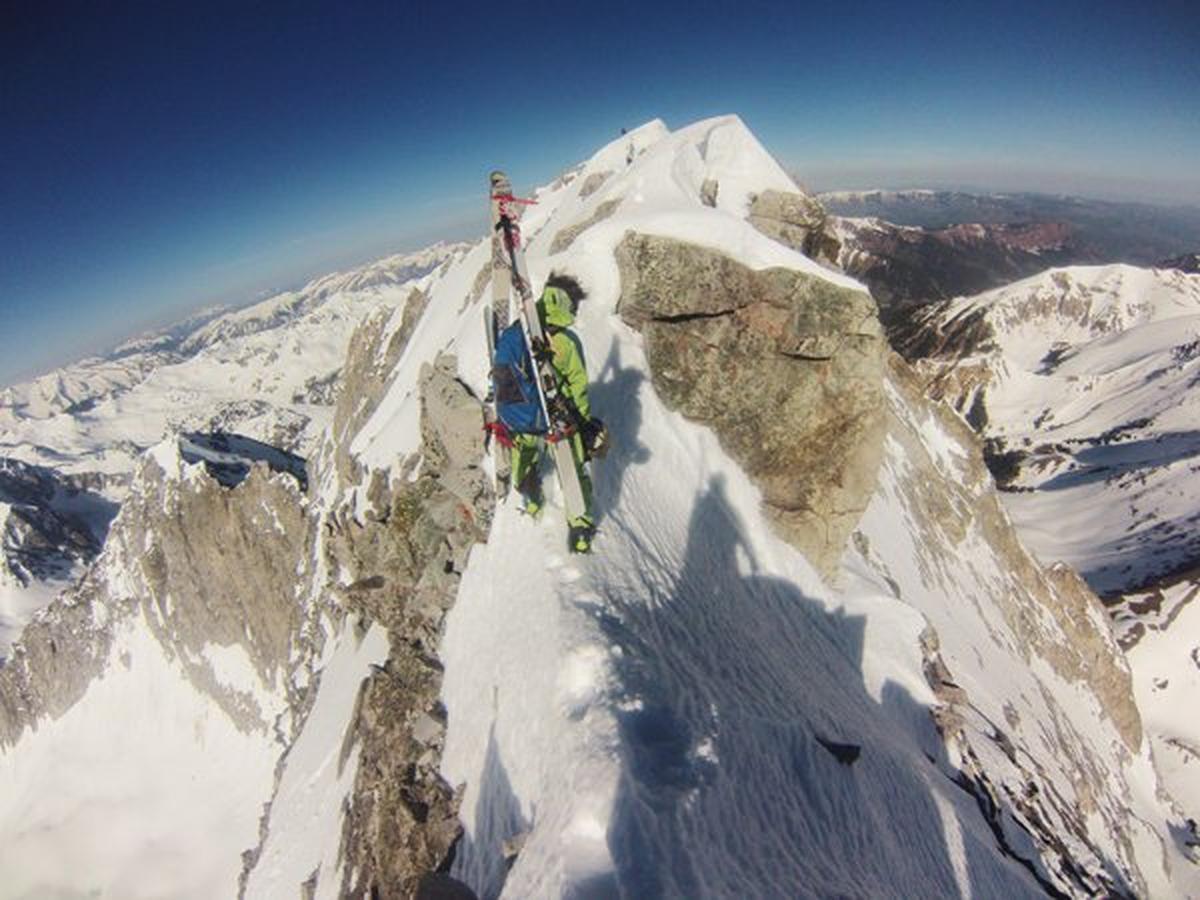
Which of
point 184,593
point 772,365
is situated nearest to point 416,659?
point 772,365

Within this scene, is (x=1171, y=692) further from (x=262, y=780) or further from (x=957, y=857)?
(x=262, y=780)

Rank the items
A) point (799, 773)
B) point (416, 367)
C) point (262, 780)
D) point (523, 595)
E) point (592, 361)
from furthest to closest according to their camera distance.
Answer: point (262, 780) → point (416, 367) → point (592, 361) → point (523, 595) → point (799, 773)

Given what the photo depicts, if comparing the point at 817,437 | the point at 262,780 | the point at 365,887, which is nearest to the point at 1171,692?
the point at 817,437

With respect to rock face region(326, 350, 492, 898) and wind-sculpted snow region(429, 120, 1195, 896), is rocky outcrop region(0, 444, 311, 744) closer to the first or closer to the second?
rock face region(326, 350, 492, 898)

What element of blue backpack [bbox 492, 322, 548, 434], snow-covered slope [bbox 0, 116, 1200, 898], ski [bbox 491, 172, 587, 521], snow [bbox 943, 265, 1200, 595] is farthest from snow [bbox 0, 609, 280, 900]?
snow [bbox 943, 265, 1200, 595]

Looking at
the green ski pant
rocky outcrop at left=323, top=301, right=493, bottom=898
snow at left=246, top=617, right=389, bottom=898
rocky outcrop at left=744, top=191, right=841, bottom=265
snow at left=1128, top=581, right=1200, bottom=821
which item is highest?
rocky outcrop at left=744, top=191, right=841, bottom=265

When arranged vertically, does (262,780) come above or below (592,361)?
below

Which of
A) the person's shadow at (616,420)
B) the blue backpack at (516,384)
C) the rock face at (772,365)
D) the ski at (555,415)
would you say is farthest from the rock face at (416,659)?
the rock face at (772,365)
